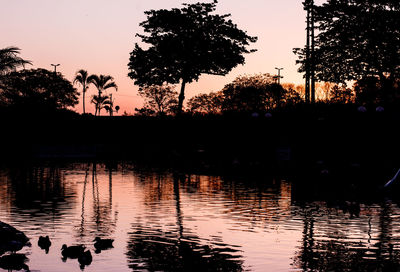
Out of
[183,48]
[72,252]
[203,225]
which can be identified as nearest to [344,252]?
[203,225]

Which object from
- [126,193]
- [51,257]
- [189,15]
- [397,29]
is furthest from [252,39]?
[51,257]

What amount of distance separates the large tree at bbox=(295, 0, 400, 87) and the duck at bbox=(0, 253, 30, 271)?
158 feet

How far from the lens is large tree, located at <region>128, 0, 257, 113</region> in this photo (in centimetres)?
7719

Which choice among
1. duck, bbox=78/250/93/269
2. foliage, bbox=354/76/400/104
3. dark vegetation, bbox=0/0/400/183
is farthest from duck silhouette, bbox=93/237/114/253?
foliage, bbox=354/76/400/104

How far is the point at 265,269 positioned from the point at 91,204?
497 inches

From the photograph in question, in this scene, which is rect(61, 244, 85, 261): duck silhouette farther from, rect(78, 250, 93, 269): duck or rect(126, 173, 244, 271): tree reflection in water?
rect(126, 173, 244, 271): tree reflection in water

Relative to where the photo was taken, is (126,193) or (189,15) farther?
(189,15)

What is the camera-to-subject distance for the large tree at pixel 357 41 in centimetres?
5878

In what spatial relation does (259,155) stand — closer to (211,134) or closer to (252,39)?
(211,134)

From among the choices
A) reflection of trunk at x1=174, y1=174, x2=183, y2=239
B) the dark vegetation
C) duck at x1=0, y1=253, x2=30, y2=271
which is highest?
the dark vegetation

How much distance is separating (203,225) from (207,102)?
11596 cm

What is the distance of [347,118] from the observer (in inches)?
1842

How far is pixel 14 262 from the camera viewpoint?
48.3 feet

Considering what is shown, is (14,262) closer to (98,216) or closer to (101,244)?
(101,244)
